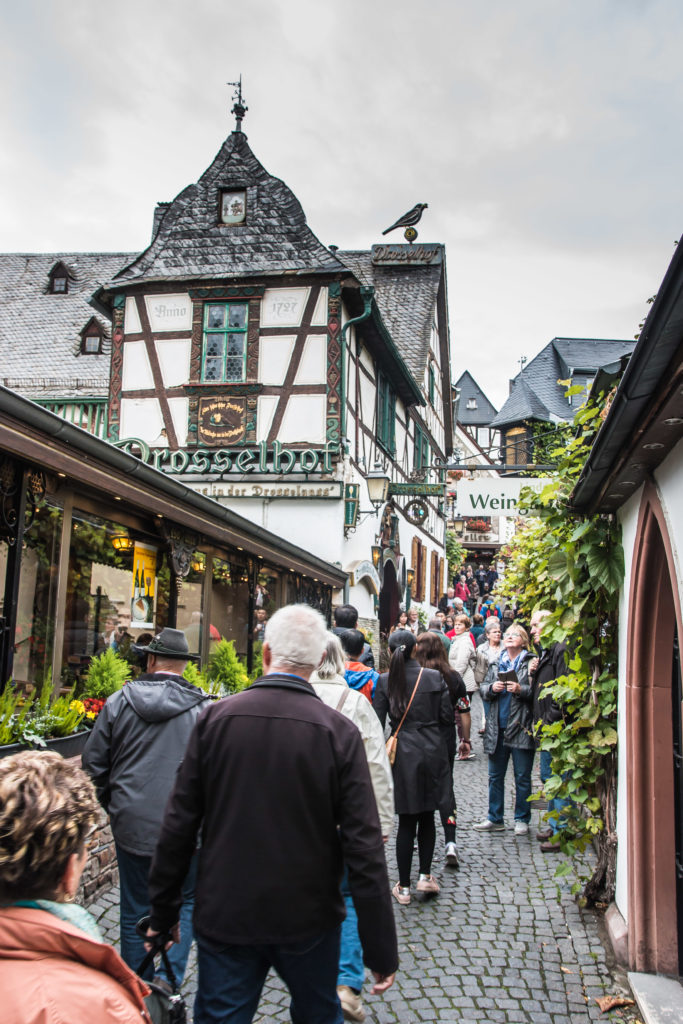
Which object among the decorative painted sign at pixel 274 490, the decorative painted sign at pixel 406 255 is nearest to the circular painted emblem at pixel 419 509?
the decorative painted sign at pixel 274 490

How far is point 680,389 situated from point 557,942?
3.38m

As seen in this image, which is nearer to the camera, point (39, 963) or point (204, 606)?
point (39, 963)

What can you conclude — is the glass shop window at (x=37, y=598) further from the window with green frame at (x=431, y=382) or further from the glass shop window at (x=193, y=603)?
the window with green frame at (x=431, y=382)

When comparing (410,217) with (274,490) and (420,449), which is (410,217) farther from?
(274,490)

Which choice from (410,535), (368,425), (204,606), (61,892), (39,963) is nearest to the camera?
(39,963)

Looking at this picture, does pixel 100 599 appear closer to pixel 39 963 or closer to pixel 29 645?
pixel 29 645

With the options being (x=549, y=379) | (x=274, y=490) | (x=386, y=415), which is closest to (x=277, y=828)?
(x=274, y=490)

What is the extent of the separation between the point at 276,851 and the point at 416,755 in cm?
319

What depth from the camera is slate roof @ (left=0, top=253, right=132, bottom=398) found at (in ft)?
63.6

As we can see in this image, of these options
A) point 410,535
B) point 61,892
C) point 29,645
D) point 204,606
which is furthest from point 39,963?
point 410,535

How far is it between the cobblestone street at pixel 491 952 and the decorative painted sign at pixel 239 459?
9379 mm

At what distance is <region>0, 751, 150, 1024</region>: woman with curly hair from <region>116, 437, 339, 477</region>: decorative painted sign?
526 inches

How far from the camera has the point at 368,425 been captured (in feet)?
57.5

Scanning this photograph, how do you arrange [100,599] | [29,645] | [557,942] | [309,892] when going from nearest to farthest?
[309,892]
[557,942]
[29,645]
[100,599]
